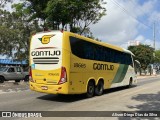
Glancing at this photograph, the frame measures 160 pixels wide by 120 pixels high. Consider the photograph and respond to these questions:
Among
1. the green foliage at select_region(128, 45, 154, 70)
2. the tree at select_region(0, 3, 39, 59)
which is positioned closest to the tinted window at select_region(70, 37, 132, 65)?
the tree at select_region(0, 3, 39, 59)

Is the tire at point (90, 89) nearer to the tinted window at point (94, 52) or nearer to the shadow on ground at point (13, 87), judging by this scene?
the tinted window at point (94, 52)

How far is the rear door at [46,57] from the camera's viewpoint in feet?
44.9

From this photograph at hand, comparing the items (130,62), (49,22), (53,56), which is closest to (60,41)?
(53,56)

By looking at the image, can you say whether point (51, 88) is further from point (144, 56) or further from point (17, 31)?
point (144, 56)

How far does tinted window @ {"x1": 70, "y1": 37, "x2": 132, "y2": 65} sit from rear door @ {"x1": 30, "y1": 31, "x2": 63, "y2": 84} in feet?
2.47

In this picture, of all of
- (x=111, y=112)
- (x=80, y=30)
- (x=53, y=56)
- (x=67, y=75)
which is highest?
(x=80, y=30)

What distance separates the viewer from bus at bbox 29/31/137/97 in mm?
13547

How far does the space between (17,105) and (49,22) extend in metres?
17.8

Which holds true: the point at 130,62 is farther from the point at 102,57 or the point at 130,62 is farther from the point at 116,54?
the point at 102,57

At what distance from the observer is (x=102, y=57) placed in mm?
17125

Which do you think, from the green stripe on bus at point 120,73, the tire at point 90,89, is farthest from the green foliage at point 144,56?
the tire at point 90,89

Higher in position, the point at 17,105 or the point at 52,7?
the point at 52,7

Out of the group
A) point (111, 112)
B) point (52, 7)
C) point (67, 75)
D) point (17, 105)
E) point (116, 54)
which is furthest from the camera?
point (52, 7)

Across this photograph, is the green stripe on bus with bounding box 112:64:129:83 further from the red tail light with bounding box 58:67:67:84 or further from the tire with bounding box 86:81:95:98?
the red tail light with bounding box 58:67:67:84
